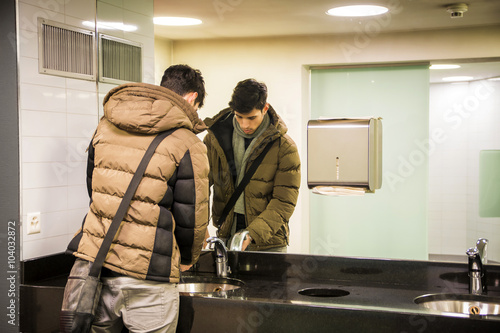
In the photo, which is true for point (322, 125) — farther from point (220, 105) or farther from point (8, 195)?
point (8, 195)

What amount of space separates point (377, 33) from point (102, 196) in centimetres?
155

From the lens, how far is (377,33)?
2705 millimetres

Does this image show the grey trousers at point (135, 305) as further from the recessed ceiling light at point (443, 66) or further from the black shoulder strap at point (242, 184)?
the recessed ceiling light at point (443, 66)

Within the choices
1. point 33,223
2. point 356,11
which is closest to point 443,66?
point 356,11

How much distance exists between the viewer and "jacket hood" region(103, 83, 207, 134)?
202 cm

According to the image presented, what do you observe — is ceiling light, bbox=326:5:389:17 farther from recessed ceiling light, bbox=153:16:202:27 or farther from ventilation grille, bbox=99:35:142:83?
ventilation grille, bbox=99:35:142:83

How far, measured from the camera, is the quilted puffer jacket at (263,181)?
113 inches

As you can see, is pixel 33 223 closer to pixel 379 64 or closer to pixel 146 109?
pixel 146 109

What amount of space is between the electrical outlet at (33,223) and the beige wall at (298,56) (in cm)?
102

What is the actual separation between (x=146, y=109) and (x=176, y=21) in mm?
1073

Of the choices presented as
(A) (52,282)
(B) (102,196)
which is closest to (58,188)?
(A) (52,282)

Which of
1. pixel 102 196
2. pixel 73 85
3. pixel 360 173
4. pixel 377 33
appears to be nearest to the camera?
pixel 102 196

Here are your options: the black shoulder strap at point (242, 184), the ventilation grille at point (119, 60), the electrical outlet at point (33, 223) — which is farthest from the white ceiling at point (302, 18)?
the electrical outlet at point (33, 223)

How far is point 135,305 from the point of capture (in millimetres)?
2057
